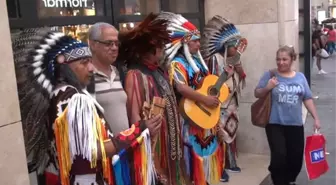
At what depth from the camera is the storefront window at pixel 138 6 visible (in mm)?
4082

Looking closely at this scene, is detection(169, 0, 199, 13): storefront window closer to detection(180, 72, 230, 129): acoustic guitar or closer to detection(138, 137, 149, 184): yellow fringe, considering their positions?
detection(180, 72, 230, 129): acoustic guitar

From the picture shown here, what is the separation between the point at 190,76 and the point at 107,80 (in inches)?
51.0

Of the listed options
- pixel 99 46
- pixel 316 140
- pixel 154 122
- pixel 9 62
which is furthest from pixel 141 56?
pixel 316 140

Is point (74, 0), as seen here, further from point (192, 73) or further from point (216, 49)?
point (216, 49)

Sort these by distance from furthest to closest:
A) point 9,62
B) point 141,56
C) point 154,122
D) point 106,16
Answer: point 106,16, point 141,56, point 154,122, point 9,62

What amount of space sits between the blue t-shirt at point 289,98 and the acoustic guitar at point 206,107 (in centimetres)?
50

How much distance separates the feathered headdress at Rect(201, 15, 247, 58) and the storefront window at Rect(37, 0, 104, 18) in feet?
3.97

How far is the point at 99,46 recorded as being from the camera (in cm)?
266

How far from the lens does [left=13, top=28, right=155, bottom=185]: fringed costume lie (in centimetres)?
218

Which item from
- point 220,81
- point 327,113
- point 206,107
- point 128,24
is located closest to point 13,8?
point 128,24

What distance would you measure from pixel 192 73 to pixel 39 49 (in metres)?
1.83

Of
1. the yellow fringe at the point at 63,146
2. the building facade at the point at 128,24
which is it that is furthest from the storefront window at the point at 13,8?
the yellow fringe at the point at 63,146

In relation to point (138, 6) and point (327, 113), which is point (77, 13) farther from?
point (327, 113)

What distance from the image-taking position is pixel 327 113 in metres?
7.90
